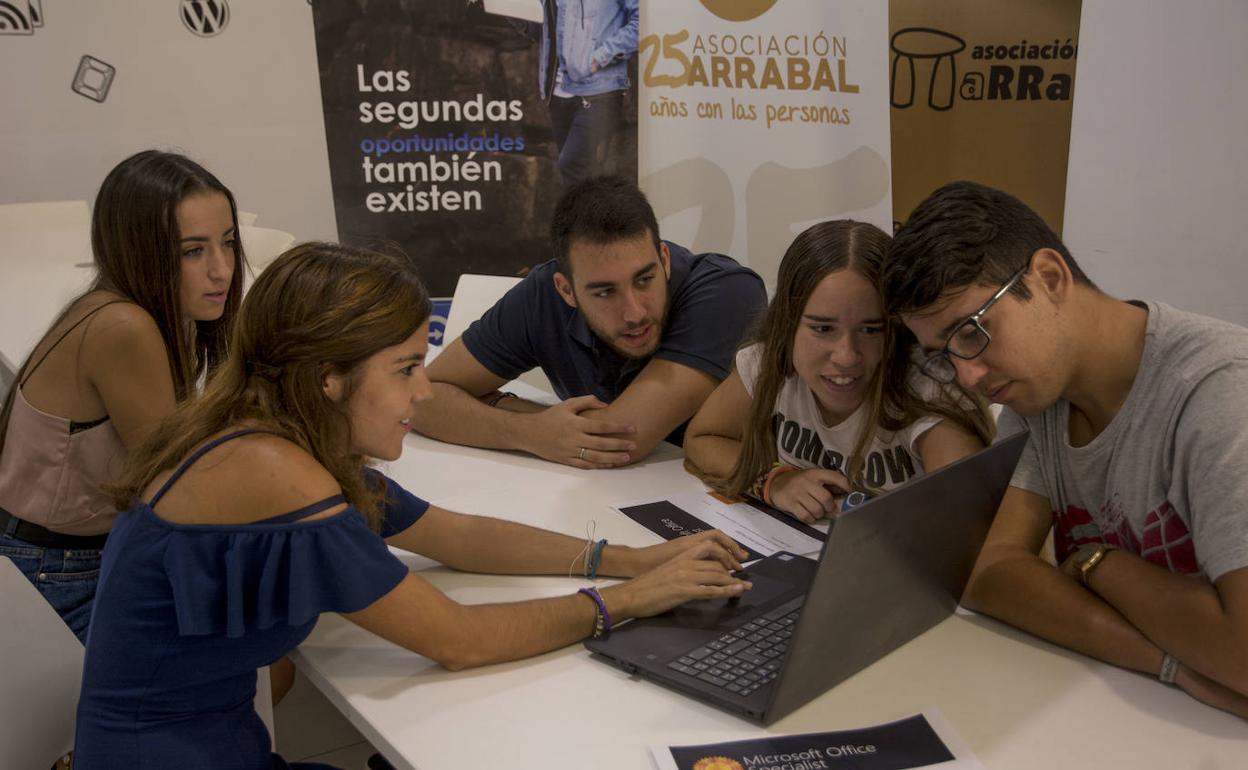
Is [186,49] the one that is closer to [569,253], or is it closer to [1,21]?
[1,21]

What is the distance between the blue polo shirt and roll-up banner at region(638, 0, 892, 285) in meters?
1.23

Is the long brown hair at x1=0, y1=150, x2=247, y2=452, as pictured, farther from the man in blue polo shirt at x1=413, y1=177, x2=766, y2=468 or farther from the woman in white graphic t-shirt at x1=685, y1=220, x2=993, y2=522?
the woman in white graphic t-shirt at x1=685, y1=220, x2=993, y2=522

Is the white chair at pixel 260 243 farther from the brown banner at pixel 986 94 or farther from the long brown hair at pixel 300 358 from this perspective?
the long brown hair at pixel 300 358

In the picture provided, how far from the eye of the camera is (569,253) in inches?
90.4

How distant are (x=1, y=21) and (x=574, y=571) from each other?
135 inches

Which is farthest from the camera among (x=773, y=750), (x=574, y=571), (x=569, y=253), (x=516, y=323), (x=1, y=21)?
(x=1, y=21)

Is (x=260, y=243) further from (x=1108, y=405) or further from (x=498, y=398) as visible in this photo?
(x=1108, y=405)

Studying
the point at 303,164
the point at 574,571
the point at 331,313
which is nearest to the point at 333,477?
the point at 331,313

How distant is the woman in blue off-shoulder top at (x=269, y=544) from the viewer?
1266mm

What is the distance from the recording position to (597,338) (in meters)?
2.44

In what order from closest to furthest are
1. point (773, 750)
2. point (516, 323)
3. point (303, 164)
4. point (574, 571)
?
point (773, 750), point (574, 571), point (516, 323), point (303, 164)

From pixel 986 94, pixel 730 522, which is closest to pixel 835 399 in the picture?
pixel 730 522

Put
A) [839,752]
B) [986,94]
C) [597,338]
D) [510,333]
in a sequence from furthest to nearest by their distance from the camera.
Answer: [986,94] < [510,333] < [597,338] < [839,752]

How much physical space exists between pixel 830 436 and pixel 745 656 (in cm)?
67
